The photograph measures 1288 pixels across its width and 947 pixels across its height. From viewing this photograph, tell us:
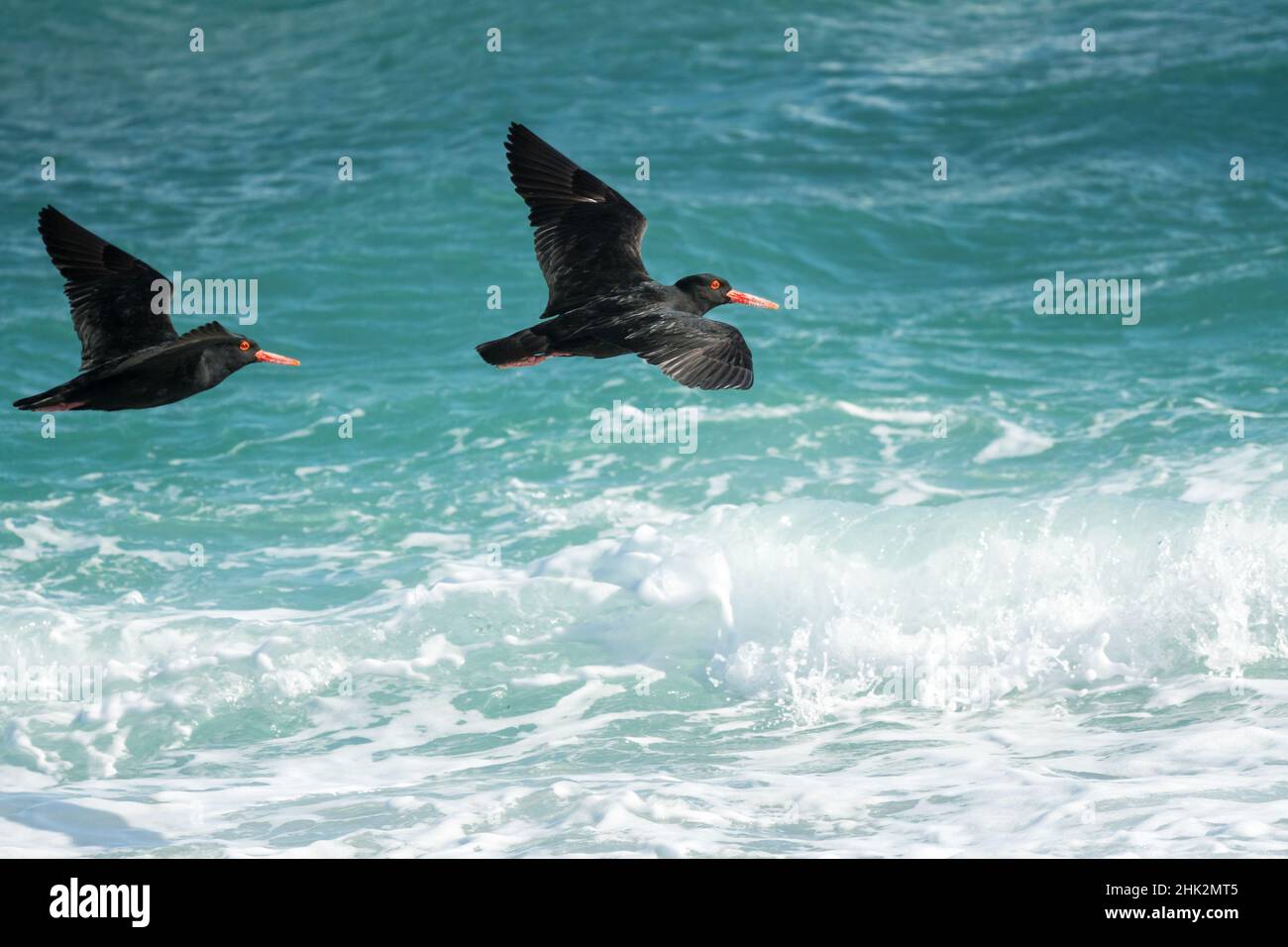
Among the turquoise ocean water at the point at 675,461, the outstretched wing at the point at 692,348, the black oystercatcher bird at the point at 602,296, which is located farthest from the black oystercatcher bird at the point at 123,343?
the turquoise ocean water at the point at 675,461

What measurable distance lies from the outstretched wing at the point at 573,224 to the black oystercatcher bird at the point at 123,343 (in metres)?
1.81

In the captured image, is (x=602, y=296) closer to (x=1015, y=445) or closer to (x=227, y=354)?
(x=227, y=354)

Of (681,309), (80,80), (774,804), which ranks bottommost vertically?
(774,804)

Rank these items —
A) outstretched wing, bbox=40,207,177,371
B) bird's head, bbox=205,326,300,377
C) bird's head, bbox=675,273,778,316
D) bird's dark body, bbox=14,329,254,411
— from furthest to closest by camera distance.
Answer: bird's head, bbox=675,273,778,316
outstretched wing, bbox=40,207,177,371
bird's head, bbox=205,326,300,377
bird's dark body, bbox=14,329,254,411

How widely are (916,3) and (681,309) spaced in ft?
56.4

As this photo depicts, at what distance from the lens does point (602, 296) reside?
988 centimetres

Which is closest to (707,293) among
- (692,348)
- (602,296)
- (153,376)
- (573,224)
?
(602,296)

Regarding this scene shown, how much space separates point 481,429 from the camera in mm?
16016

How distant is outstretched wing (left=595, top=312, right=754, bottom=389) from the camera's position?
8649 millimetres

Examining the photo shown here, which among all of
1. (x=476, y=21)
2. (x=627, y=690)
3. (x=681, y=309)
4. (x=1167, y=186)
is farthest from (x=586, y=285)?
(x=476, y=21)

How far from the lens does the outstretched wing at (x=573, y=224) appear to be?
10180mm

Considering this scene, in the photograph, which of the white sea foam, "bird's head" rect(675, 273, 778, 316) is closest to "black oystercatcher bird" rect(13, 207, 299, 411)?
"bird's head" rect(675, 273, 778, 316)

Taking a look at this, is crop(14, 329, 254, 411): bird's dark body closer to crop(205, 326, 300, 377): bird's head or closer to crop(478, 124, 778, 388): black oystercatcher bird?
crop(205, 326, 300, 377): bird's head

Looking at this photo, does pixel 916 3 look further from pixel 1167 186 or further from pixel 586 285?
pixel 586 285
